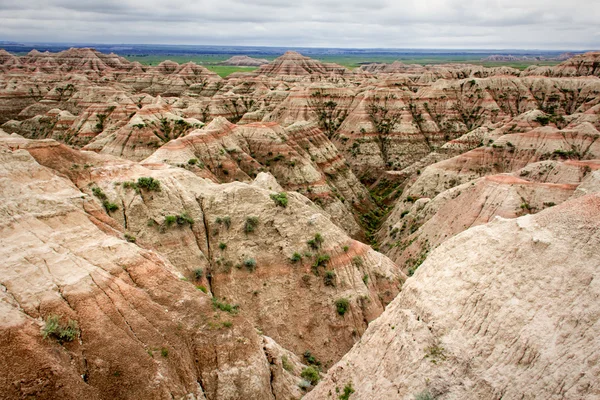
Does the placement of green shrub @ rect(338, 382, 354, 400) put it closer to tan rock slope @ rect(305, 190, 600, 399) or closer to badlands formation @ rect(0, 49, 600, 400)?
badlands formation @ rect(0, 49, 600, 400)

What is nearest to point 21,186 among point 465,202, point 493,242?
point 493,242

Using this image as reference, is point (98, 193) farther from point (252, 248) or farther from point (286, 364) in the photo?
point (286, 364)

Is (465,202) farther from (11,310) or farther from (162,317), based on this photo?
(11,310)

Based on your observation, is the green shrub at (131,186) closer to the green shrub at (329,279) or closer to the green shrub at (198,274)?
the green shrub at (198,274)

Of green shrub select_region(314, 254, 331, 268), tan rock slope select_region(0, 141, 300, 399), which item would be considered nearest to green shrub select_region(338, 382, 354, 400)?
tan rock slope select_region(0, 141, 300, 399)

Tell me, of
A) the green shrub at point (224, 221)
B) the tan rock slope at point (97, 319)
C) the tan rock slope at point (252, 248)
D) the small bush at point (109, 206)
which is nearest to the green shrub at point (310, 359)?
the tan rock slope at point (252, 248)

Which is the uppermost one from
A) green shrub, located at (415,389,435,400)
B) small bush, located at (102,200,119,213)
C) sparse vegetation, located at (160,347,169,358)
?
small bush, located at (102,200,119,213)
